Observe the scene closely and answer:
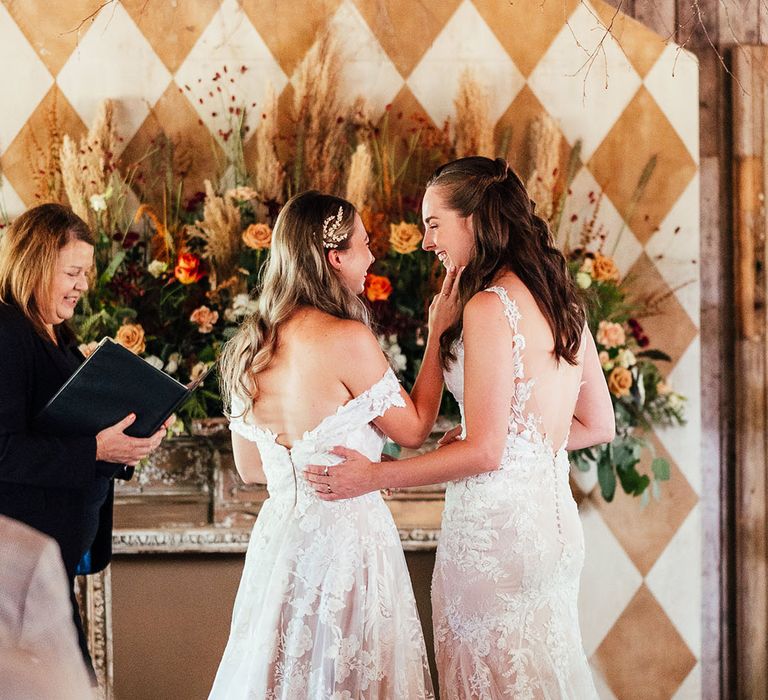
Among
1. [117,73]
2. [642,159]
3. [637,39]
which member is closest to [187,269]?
[117,73]

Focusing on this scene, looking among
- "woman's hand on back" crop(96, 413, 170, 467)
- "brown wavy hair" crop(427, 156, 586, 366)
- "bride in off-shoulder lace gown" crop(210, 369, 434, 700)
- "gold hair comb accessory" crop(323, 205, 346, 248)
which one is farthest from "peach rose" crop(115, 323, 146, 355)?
"brown wavy hair" crop(427, 156, 586, 366)

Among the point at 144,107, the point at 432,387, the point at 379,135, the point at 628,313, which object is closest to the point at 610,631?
the point at 628,313

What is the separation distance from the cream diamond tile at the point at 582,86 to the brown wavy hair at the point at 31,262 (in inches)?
75.3

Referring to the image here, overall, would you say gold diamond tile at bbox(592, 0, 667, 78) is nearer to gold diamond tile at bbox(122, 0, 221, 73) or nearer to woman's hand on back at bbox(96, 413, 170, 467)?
gold diamond tile at bbox(122, 0, 221, 73)

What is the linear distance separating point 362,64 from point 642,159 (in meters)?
1.10

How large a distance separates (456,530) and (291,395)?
49 cm

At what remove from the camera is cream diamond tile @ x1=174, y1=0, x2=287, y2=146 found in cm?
358

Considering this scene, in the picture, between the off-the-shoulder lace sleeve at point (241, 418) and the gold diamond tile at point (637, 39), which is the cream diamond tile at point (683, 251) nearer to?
the gold diamond tile at point (637, 39)

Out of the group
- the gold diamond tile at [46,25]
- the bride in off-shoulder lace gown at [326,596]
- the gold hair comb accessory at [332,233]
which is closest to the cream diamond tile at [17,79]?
the gold diamond tile at [46,25]

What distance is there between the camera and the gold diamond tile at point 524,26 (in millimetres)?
3623

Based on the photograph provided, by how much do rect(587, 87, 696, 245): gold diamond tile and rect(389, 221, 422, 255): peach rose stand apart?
85 centimetres

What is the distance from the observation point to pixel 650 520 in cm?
366

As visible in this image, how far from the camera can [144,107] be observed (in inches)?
141

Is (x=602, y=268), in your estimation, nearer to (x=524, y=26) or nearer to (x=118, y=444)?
(x=524, y=26)
